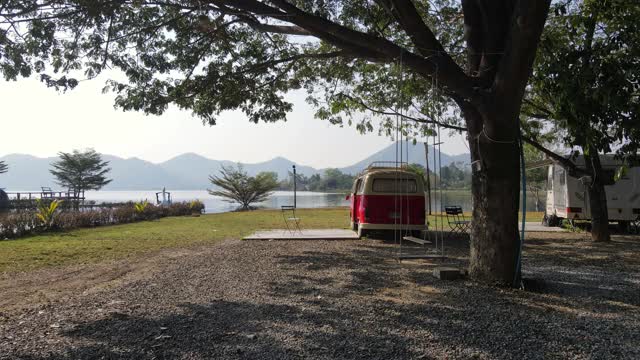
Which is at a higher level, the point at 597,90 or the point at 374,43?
the point at 374,43

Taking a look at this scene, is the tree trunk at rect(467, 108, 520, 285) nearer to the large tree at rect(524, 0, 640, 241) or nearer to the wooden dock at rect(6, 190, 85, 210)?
the large tree at rect(524, 0, 640, 241)

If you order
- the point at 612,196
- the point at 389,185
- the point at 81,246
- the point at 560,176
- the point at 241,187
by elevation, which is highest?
the point at 241,187

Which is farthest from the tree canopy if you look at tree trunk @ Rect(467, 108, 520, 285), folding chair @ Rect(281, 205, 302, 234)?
folding chair @ Rect(281, 205, 302, 234)

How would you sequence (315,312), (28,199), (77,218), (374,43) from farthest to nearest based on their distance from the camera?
1. (28,199)
2. (77,218)
3. (374,43)
4. (315,312)

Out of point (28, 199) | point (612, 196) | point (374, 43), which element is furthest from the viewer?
point (28, 199)

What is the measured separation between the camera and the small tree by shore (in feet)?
140

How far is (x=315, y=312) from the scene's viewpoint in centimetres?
550

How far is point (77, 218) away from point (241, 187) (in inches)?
911

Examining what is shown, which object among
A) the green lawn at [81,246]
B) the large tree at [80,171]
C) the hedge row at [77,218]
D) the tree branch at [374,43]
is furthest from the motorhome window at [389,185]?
the large tree at [80,171]

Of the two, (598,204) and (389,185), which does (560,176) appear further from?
(389,185)

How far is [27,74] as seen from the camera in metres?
8.44

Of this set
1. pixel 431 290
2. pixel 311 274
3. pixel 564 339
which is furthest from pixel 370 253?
pixel 564 339

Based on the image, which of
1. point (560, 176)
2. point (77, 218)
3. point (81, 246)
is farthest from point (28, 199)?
point (560, 176)

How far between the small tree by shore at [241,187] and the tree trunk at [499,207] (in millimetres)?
36378
